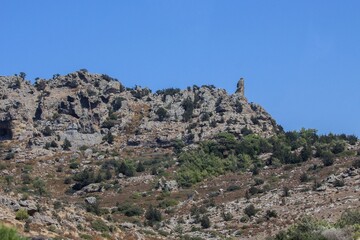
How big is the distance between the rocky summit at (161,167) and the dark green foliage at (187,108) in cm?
15

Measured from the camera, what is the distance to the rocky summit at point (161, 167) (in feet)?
177

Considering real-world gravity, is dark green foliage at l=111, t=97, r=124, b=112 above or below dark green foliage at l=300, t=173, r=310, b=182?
above

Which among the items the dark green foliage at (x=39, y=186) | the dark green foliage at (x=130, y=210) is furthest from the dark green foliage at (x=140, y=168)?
the dark green foliage at (x=130, y=210)

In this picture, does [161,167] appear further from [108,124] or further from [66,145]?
[108,124]

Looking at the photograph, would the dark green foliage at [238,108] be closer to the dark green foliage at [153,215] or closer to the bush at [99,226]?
the dark green foliage at [153,215]

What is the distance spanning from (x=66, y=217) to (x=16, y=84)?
6508 centimetres

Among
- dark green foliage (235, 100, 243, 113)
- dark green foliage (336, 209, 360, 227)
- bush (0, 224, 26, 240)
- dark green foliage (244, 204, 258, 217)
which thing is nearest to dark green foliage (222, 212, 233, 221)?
dark green foliage (244, 204, 258, 217)

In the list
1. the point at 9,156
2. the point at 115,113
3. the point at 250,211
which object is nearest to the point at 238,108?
the point at 115,113

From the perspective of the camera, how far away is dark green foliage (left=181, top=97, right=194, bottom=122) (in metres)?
105

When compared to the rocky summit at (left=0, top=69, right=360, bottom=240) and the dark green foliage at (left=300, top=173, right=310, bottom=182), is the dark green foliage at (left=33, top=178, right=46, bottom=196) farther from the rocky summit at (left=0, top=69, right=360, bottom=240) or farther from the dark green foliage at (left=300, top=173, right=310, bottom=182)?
the dark green foliage at (left=300, top=173, right=310, bottom=182)

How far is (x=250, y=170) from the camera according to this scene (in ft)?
283

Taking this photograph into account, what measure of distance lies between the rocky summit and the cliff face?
168 mm

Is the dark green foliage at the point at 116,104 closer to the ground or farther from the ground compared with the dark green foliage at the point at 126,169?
farther from the ground

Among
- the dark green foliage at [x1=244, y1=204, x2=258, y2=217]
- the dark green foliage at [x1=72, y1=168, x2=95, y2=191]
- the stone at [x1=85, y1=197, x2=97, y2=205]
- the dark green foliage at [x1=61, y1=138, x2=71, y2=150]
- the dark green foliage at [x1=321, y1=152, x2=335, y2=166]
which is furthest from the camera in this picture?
the dark green foliage at [x1=61, y1=138, x2=71, y2=150]
